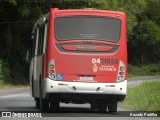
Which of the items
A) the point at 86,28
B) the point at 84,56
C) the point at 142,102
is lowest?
the point at 142,102

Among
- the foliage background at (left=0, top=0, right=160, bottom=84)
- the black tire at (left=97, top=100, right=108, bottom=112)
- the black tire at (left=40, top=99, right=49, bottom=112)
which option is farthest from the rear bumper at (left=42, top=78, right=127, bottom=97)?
the foliage background at (left=0, top=0, right=160, bottom=84)

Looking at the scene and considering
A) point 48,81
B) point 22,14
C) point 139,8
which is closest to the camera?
point 48,81

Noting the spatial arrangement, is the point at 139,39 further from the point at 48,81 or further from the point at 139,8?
the point at 48,81

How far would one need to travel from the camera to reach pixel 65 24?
20422 mm

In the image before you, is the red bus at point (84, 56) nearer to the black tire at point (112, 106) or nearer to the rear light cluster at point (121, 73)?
the rear light cluster at point (121, 73)

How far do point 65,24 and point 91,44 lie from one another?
1017mm

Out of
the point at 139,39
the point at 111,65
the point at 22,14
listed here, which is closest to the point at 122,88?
the point at 111,65

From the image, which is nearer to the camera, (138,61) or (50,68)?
(50,68)

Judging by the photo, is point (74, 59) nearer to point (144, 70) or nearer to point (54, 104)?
point (54, 104)

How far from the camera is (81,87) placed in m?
19.8

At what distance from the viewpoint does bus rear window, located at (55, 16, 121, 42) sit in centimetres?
2038

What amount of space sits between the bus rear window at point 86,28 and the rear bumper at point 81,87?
1.42 metres

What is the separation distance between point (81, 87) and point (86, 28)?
190cm

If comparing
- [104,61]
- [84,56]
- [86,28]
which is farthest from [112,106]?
[86,28]
